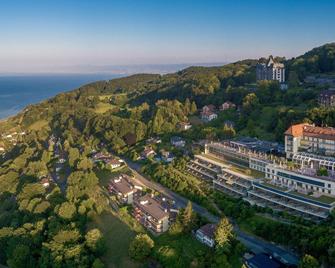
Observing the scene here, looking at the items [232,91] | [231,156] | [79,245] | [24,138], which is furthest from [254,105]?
[24,138]

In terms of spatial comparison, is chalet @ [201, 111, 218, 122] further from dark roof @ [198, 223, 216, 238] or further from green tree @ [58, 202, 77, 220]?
dark roof @ [198, 223, 216, 238]

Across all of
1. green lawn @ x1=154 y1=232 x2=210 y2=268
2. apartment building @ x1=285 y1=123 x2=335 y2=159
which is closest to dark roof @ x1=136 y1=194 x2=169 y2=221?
green lawn @ x1=154 y1=232 x2=210 y2=268

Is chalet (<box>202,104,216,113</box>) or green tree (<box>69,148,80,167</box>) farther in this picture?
chalet (<box>202,104,216,113</box>)

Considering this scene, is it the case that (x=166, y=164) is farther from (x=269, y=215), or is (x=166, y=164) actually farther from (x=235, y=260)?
(x=235, y=260)

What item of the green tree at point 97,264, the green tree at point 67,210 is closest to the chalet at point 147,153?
the green tree at point 67,210

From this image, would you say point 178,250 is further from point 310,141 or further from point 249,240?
point 310,141
